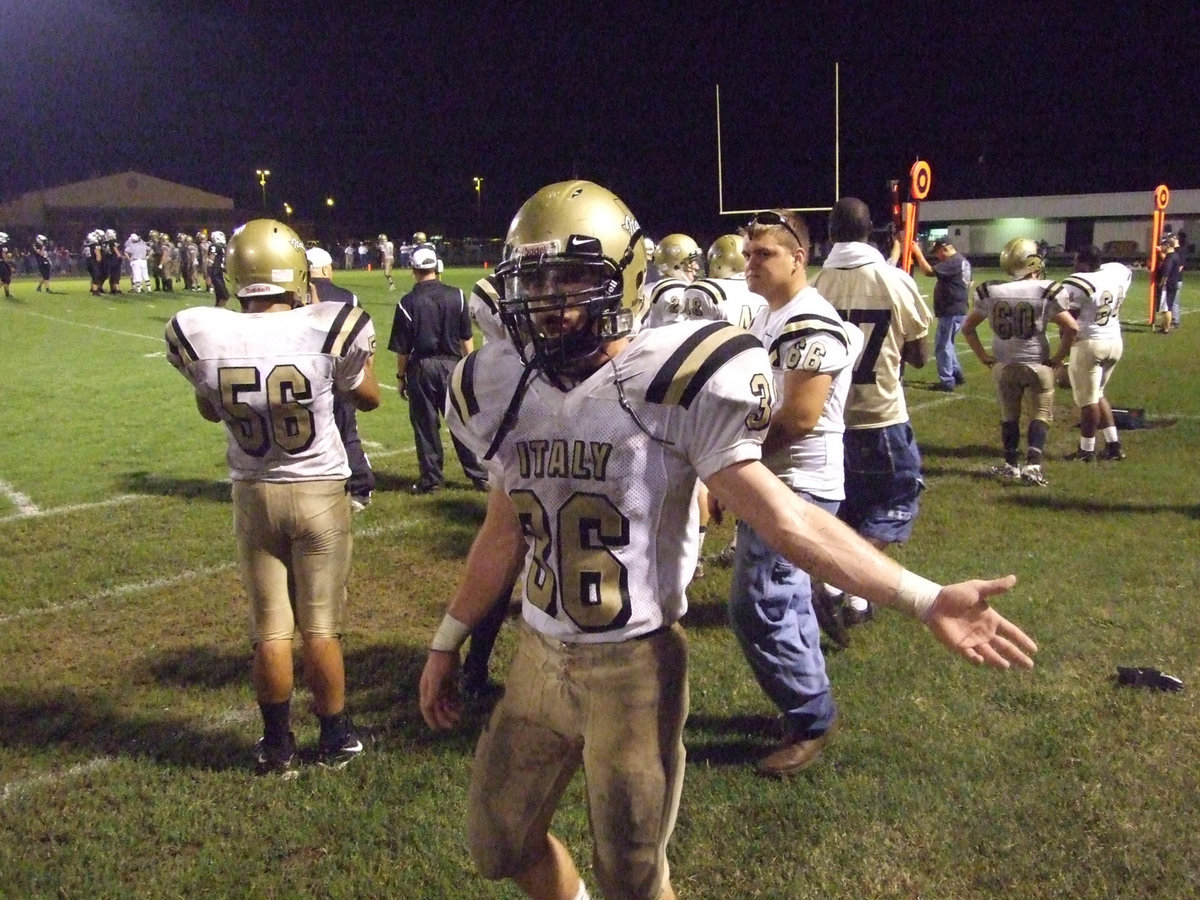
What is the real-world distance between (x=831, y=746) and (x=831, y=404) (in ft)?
4.73

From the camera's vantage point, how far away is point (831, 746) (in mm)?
4012

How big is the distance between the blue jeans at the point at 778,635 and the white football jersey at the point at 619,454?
4.62ft

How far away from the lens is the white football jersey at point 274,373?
3715 millimetres

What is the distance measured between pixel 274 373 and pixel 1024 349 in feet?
20.8

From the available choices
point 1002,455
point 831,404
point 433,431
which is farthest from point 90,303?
point 831,404

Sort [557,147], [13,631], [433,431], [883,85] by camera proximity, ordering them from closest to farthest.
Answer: [13,631] < [433,431] < [883,85] < [557,147]

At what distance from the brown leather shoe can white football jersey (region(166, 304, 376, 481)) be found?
2114 millimetres

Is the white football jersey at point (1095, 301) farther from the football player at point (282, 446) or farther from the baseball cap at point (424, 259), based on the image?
the football player at point (282, 446)

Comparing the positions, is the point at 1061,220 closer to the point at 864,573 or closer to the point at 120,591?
the point at 120,591

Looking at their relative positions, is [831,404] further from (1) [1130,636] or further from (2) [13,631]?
(2) [13,631]

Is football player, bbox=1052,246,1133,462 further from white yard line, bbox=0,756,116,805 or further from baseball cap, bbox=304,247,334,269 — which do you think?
white yard line, bbox=0,756,116,805

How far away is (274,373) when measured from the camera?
3.73m

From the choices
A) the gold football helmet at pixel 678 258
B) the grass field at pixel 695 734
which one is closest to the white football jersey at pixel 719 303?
the gold football helmet at pixel 678 258

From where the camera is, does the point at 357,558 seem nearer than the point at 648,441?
No
